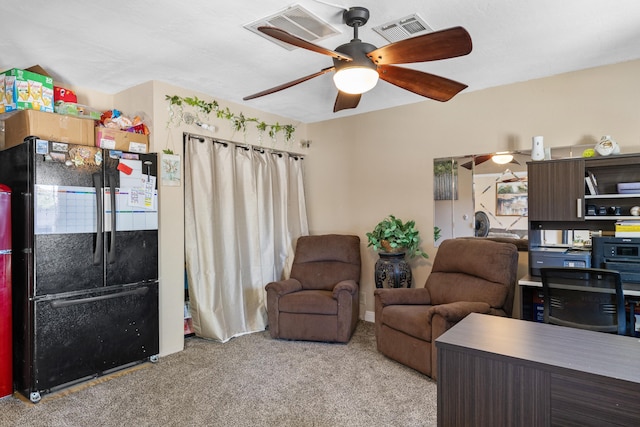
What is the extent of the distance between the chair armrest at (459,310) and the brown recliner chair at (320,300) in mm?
1052

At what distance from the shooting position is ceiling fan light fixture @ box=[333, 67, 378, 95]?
6.83 ft

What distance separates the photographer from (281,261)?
462 centimetres

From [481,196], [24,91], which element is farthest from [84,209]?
[481,196]

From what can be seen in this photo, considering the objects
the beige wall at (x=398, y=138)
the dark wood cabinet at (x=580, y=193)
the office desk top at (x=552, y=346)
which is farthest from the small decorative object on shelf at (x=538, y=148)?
the office desk top at (x=552, y=346)

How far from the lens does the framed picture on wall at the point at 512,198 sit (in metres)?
3.44

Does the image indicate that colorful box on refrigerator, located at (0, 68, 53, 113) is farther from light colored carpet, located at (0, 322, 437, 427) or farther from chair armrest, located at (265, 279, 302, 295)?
chair armrest, located at (265, 279, 302, 295)

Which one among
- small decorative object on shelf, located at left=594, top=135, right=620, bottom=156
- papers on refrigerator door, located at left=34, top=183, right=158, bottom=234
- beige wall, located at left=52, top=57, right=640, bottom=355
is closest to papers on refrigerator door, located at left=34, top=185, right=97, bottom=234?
papers on refrigerator door, located at left=34, top=183, right=158, bottom=234

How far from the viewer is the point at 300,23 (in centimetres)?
238

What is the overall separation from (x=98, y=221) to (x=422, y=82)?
2.52m

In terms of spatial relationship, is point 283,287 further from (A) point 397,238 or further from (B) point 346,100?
(B) point 346,100

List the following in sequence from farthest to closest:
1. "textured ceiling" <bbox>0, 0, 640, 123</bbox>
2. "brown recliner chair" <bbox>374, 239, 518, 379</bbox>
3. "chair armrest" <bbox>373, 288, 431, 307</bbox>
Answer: "chair armrest" <bbox>373, 288, 431, 307</bbox>
"brown recliner chair" <bbox>374, 239, 518, 379</bbox>
"textured ceiling" <bbox>0, 0, 640, 123</bbox>

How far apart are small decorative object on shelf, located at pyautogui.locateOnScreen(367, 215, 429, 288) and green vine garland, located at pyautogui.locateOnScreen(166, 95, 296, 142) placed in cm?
173

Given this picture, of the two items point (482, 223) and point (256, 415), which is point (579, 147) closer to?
point (482, 223)

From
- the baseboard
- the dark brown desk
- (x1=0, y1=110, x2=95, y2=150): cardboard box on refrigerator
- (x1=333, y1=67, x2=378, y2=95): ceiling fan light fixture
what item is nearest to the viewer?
the dark brown desk
